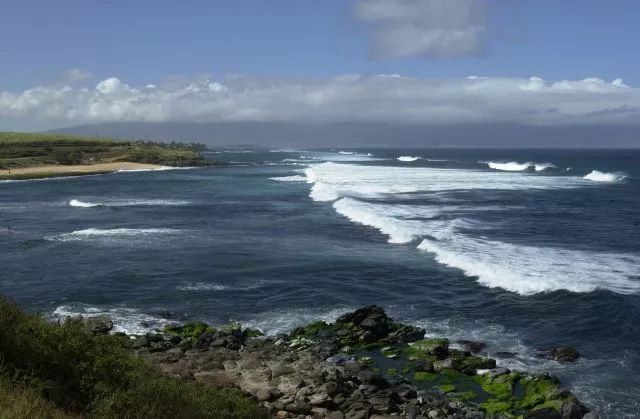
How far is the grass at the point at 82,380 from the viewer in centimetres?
1044

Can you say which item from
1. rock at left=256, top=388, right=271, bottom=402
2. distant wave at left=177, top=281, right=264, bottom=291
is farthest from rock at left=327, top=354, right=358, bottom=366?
distant wave at left=177, top=281, right=264, bottom=291

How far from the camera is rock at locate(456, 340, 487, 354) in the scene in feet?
64.7

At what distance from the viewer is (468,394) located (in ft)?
54.4

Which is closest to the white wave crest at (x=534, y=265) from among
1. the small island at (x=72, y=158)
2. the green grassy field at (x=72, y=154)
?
the small island at (x=72, y=158)

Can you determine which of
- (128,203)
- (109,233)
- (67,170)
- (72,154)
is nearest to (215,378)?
(109,233)

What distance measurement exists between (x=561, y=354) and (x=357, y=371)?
6.40 metres

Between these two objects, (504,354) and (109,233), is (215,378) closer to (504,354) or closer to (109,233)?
(504,354)

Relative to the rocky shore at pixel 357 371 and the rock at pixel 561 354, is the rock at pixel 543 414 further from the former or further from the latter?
the rock at pixel 561 354

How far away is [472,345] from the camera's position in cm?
2011

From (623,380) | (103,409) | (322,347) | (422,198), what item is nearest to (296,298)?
(322,347)

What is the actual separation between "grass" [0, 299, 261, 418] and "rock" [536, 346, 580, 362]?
1002 cm

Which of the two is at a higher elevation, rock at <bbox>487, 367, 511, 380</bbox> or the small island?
the small island

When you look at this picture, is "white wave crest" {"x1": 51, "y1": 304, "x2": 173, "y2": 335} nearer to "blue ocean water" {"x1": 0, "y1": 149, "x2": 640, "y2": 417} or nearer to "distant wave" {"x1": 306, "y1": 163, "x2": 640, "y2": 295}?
"blue ocean water" {"x1": 0, "y1": 149, "x2": 640, "y2": 417}

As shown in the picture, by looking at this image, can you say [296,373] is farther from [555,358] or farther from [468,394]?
[555,358]
